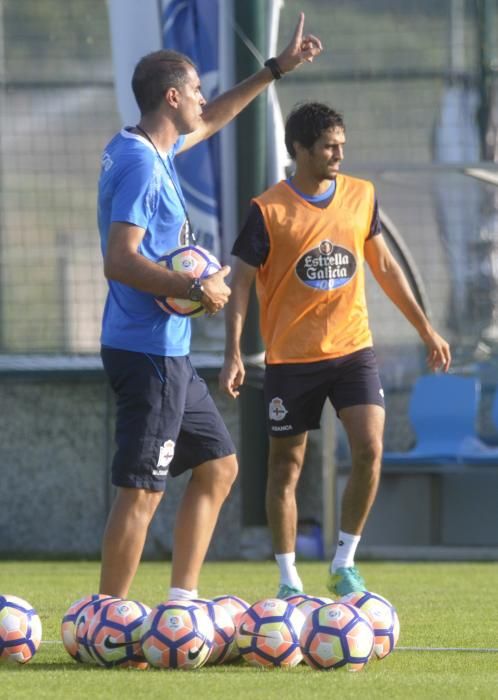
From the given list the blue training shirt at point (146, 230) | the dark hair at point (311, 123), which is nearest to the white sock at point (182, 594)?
the blue training shirt at point (146, 230)

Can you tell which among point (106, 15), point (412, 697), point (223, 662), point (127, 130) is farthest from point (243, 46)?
point (412, 697)

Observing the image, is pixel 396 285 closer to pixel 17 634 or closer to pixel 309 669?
pixel 309 669

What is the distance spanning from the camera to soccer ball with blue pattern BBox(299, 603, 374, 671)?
5.31 meters

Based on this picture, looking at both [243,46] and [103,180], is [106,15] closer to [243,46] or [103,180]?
[243,46]

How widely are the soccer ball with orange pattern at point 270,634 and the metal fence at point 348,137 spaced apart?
7.45 meters

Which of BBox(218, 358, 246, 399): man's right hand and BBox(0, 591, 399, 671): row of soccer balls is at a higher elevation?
BBox(218, 358, 246, 399): man's right hand

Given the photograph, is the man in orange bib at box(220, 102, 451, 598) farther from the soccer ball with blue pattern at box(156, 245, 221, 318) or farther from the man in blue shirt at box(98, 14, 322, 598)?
the soccer ball with blue pattern at box(156, 245, 221, 318)

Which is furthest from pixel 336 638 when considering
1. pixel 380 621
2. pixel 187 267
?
pixel 187 267

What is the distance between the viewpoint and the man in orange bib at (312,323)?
7414mm

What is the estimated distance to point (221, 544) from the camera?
41.7 feet

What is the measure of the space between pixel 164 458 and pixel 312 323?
70.7 inches

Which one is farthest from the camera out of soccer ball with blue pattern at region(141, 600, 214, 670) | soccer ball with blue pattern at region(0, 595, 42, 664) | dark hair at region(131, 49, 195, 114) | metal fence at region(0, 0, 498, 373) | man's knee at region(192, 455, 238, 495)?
metal fence at region(0, 0, 498, 373)

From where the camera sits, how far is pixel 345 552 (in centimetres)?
739

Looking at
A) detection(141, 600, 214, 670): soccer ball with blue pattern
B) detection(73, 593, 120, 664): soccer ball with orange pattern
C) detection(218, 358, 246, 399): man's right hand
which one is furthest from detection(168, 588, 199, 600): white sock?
detection(218, 358, 246, 399): man's right hand
